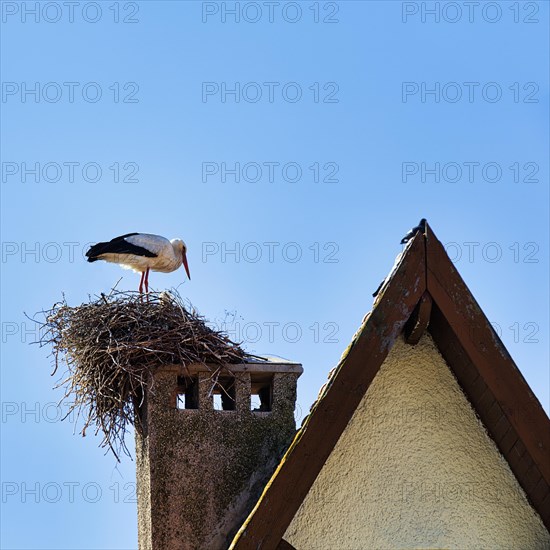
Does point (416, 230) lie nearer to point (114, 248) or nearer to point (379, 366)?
point (379, 366)

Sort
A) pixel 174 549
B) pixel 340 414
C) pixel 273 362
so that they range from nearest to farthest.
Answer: pixel 340 414
pixel 174 549
pixel 273 362

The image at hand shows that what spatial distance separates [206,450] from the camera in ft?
28.7

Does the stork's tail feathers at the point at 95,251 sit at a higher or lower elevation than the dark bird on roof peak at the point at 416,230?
higher

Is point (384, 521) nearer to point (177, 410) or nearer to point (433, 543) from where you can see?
point (433, 543)

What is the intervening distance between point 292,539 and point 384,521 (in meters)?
0.49

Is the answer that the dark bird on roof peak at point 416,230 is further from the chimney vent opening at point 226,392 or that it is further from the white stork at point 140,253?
the white stork at point 140,253

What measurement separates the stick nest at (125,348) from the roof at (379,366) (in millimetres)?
2923

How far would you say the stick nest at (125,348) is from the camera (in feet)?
30.4

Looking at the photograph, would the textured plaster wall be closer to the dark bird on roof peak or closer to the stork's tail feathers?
the dark bird on roof peak

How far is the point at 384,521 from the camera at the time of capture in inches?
252

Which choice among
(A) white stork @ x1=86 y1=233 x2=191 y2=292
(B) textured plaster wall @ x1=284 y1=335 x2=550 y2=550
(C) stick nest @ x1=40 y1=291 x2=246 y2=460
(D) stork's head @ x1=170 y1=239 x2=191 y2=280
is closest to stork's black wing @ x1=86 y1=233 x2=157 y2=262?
(A) white stork @ x1=86 y1=233 x2=191 y2=292

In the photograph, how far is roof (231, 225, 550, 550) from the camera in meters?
6.23

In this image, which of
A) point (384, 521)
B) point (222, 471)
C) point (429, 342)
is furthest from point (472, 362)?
point (222, 471)

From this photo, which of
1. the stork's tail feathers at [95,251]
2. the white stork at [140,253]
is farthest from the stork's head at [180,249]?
the stork's tail feathers at [95,251]
